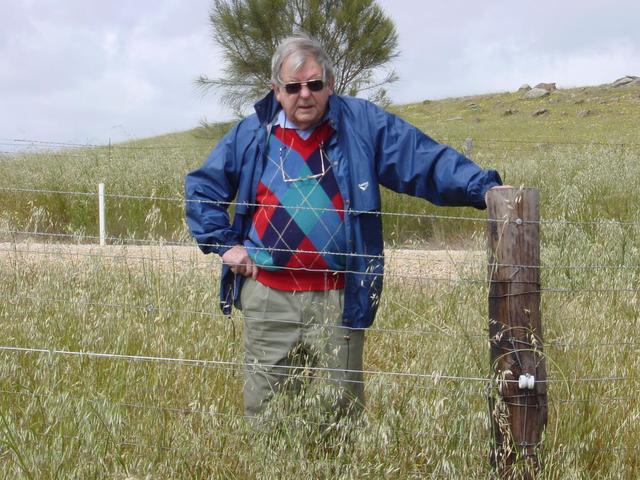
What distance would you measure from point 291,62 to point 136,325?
1729mm

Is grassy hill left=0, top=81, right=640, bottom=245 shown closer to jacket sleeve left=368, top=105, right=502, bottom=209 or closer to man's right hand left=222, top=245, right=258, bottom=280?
man's right hand left=222, top=245, right=258, bottom=280

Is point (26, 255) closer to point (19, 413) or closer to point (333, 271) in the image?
point (19, 413)

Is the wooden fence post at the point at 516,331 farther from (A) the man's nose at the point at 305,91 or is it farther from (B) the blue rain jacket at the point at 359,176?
(A) the man's nose at the point at 305,91

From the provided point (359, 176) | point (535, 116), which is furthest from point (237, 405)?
point (535, 116)

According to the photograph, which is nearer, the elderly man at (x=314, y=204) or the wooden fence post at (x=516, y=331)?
the wooden fence post at (x=516, y=331)

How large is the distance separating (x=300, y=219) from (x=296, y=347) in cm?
51

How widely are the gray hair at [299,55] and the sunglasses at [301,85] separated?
44mm

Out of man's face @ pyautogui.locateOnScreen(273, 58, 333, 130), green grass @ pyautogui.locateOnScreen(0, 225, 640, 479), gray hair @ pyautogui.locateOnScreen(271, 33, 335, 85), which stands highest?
gray hair @ pyautogui.locateOnScreen(271, 33, 335, 85)

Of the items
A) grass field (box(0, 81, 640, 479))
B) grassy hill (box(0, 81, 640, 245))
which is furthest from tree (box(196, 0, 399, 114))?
grass field (box(0, 81, 640, 479))

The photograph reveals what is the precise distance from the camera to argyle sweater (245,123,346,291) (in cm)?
354

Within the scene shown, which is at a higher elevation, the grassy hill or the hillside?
the hillside

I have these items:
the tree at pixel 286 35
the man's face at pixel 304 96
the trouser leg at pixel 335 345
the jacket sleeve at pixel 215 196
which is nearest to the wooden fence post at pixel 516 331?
the trouser leg at pixel 335 345

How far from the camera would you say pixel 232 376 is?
4.20m

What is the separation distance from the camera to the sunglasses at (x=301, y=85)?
3.51 m
